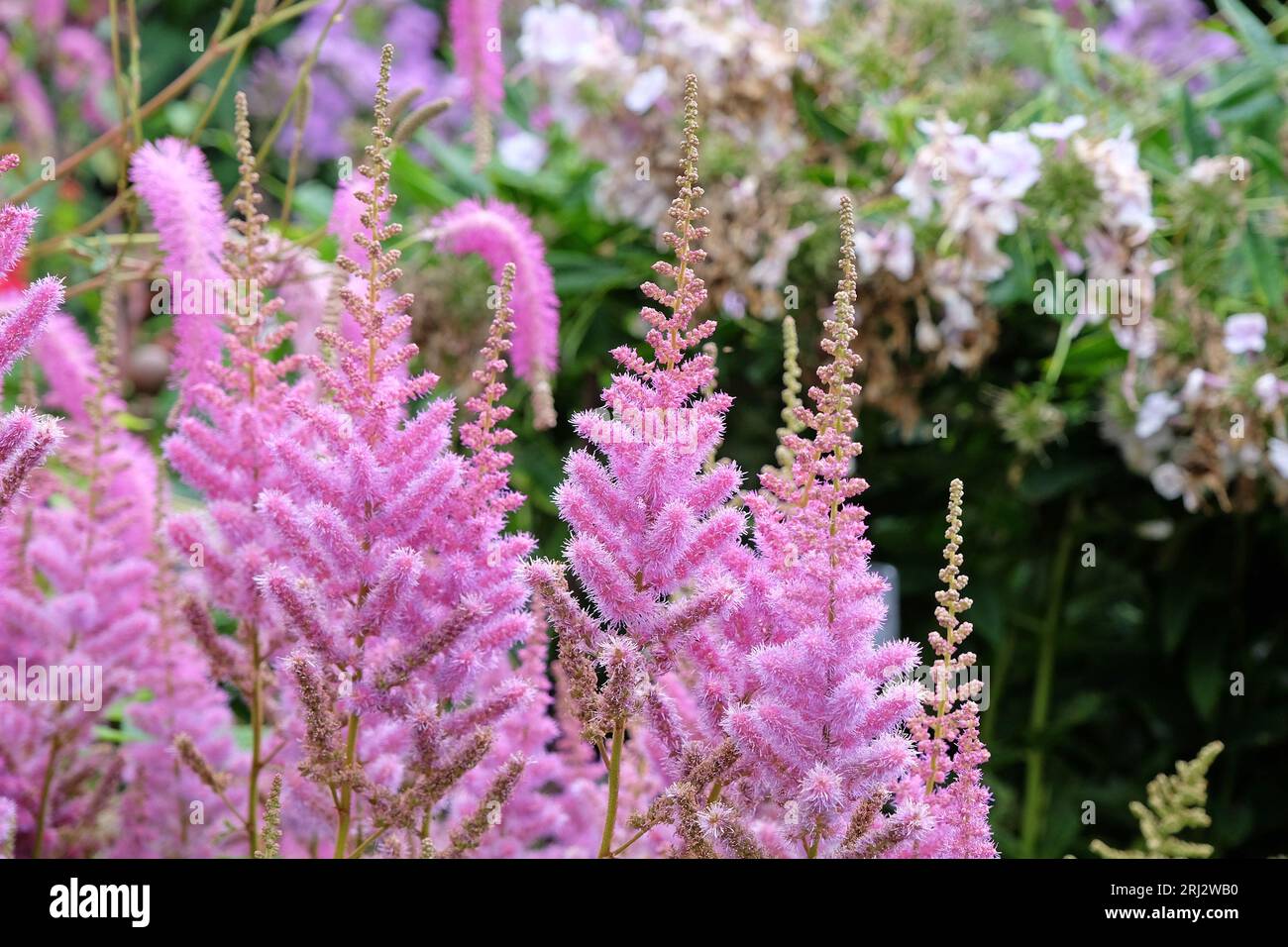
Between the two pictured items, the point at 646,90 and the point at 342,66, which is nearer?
the point at 646,90

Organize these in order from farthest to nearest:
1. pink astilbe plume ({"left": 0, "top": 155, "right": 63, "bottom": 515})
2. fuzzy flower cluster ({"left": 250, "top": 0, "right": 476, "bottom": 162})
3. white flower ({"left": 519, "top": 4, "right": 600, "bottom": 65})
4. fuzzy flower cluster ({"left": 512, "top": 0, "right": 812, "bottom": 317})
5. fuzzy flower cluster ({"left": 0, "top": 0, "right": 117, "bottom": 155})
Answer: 1. fuzzy flower cluster ({"left": 250, "top": 0, "right": 476, "bottom": 162})
2. fuzzy flower cluster ({"left": 0, "top": 0, "right": 117, "bottom": 155})
3. white flower ({"left": 519, "top": 4, "right": 600, "bottom": 65})
4. fuzzy flower cluster ({"left": 512, "top": 0, "right": 812, "bottom": 317})
5. pink astilbe plume ({"left": 0, "top": 155, "right": 63, "bottom": 515})

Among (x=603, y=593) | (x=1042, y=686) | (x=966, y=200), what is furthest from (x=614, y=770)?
(x=1042, y=686)

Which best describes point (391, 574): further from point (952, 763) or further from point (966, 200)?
point (966, 200)

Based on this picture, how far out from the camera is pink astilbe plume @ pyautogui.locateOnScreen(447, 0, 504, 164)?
88cm

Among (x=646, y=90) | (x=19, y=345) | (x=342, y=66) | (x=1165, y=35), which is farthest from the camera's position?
(x=342, y=66)

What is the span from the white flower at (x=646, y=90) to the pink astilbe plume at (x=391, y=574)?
0.91 metres

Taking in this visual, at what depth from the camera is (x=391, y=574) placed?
19.9 inches

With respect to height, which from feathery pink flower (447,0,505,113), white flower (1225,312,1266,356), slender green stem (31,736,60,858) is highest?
feathery pink flower (447,0,505,113)

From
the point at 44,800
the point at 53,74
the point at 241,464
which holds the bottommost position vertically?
the point at 44,800

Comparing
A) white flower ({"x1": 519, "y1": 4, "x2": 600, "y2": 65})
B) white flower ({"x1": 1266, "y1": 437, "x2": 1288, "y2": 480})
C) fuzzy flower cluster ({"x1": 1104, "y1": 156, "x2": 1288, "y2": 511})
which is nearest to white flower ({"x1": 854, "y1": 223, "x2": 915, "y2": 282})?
fuzzy flower cluster ({"x1": 1104, "y1": 156, "x2": 1288, "y2": 511})

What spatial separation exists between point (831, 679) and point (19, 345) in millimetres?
317

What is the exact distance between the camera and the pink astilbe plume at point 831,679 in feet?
1.63

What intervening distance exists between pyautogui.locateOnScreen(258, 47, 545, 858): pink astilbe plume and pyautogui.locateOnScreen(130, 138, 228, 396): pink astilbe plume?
0.46ft

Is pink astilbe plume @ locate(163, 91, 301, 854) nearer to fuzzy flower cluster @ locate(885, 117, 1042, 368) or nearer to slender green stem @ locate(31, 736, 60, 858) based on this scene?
slender green stem @ locate(31, 736, 60, 858)
